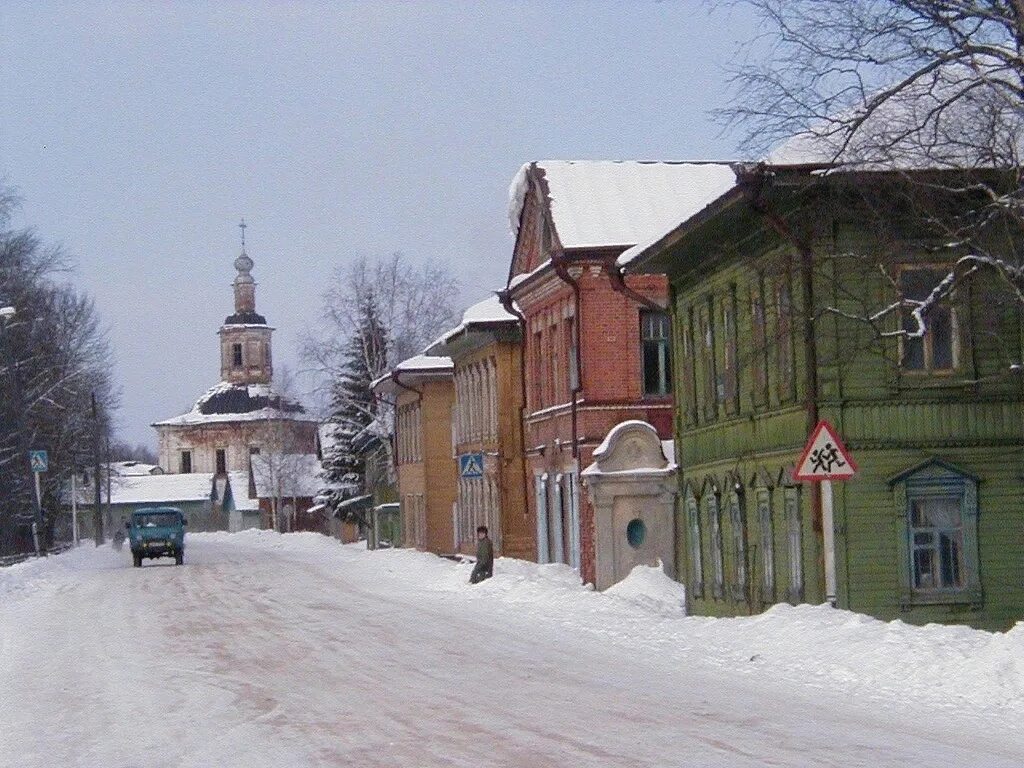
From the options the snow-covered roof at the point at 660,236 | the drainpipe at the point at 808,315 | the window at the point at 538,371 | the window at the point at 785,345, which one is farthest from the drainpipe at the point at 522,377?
the drainpipe at the point at 808,315

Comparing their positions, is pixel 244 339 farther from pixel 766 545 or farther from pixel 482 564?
pixel 766 545

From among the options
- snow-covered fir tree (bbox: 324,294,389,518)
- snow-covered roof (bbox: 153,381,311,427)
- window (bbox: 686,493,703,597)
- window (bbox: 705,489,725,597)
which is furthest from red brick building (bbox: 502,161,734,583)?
snow-covered roof (bbox: 153,381,311,427)

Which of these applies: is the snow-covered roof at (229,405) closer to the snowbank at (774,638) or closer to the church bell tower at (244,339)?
the church bell tower at (244,339)

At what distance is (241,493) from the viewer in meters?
169

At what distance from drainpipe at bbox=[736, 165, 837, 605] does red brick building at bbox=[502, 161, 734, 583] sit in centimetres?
1437

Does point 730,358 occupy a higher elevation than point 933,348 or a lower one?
higher

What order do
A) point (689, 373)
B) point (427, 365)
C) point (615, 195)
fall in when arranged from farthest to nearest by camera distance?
1. point (427, 365)
2. point (615, 195)
3. point (689, 373)

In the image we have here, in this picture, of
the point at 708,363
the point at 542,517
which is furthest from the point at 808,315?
the point at 542,517

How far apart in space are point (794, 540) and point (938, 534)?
8.61 feet

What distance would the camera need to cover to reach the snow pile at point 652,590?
1473 inches

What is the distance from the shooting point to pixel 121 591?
47.5 meters

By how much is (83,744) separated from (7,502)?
205 ft

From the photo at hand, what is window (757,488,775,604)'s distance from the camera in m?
30.2

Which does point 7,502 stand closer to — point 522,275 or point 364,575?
point 364,575
